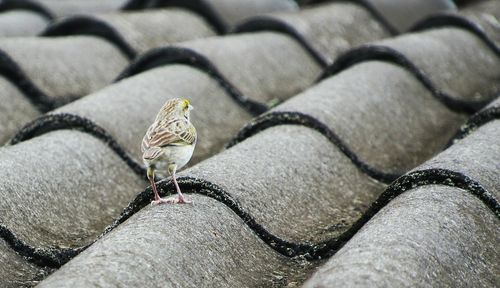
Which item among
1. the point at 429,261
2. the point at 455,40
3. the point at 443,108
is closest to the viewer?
the point at 429,261

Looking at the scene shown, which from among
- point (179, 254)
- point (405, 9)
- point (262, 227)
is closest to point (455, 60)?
point (405, 9)

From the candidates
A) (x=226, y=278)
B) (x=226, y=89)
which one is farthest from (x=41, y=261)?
(x=226, y=89)

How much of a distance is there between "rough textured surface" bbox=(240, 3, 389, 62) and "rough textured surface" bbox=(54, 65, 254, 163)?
104 centimetres

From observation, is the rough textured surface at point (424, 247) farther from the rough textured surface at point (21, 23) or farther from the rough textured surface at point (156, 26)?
the rough textured surface at point (21, 23)

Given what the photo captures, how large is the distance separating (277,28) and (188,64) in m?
0.97

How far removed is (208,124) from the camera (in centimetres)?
440

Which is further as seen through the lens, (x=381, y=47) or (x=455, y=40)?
(x=455, y=40)

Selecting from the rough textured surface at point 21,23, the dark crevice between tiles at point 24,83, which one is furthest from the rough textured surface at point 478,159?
the rough textured surface at point 21,23

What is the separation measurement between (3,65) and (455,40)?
2.65m

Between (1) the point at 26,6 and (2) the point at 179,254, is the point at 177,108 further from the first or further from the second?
(1) the point at 26,6

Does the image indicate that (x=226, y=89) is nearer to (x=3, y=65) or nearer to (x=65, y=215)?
(x=3, y=65)

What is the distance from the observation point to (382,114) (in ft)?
14.1

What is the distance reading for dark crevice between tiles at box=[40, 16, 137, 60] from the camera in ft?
17.9

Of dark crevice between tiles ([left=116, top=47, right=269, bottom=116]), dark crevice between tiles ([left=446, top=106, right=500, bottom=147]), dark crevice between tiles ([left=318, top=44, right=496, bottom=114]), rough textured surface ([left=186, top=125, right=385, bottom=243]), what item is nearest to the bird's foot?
rough textured surface ([left=186, top=125, right=385, bottom=243])
